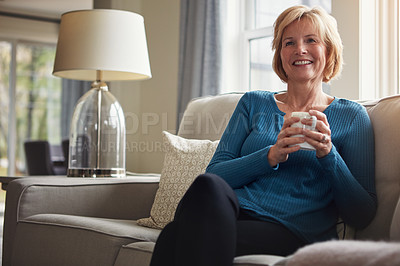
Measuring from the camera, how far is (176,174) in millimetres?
2160

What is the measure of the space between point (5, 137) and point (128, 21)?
19.5ft

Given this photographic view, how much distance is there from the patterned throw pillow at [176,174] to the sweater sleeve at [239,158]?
0.92ft

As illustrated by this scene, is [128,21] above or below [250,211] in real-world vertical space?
above

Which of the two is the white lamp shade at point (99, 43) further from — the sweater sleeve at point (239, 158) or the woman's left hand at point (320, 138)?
the woman's left hand at point (320, 138)

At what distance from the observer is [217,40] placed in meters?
3.74

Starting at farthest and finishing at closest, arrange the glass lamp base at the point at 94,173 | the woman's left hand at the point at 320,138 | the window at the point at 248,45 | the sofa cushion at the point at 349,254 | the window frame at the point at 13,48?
the window frame at the point at 13,48, the window at the point at 248,45, the glass lamp base at the point at 94,173, the woman's left hand at the point at 320,138, the sofa cushion at the point at 349,254

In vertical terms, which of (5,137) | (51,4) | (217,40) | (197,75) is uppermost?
(51,4)

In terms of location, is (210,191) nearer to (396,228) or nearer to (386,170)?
(396,228)

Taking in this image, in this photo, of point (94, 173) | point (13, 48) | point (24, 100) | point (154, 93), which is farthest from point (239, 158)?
point (24, 100)

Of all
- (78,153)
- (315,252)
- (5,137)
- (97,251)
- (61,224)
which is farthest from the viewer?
(5,137)

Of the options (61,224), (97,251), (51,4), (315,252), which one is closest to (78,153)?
(61,224)

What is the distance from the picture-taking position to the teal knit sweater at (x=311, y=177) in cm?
161

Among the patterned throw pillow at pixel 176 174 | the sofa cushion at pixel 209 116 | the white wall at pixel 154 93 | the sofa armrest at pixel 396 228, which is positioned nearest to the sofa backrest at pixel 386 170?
the sofa armrest at pixel 396 228

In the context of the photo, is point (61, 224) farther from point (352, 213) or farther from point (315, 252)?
point (315, 252)
